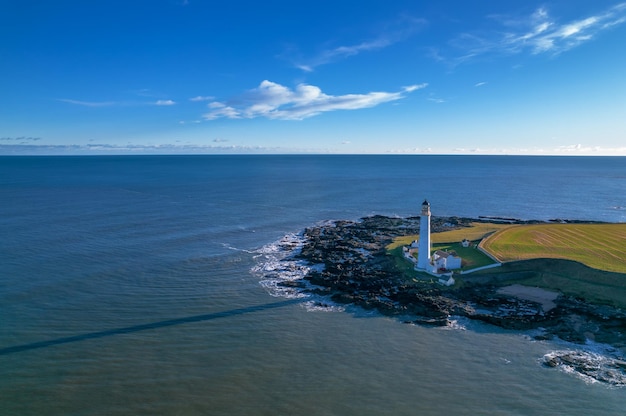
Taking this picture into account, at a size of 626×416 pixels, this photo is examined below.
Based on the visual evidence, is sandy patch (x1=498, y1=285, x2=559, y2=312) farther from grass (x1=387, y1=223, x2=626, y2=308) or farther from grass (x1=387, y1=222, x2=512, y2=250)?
grass (x1=387, y1=222, x2=512, y2=250)

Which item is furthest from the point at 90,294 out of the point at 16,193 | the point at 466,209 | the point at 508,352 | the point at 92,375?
the point at 16,193

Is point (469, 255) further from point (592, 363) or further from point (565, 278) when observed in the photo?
point (592, 363)

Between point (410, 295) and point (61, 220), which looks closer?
point (410, 295)

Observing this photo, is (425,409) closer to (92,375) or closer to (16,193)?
(92,375)

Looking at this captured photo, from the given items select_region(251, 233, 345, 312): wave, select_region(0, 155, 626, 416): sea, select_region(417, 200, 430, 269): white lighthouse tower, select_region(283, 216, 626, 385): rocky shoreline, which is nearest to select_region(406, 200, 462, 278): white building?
select_region(417, 200, 430, 269): white lighthouse tower

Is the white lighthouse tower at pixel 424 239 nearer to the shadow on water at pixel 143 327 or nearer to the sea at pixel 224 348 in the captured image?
the sea at pixel 224 348

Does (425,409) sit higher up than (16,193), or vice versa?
(16,193)

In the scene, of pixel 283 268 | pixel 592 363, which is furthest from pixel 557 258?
pixel 283 268
